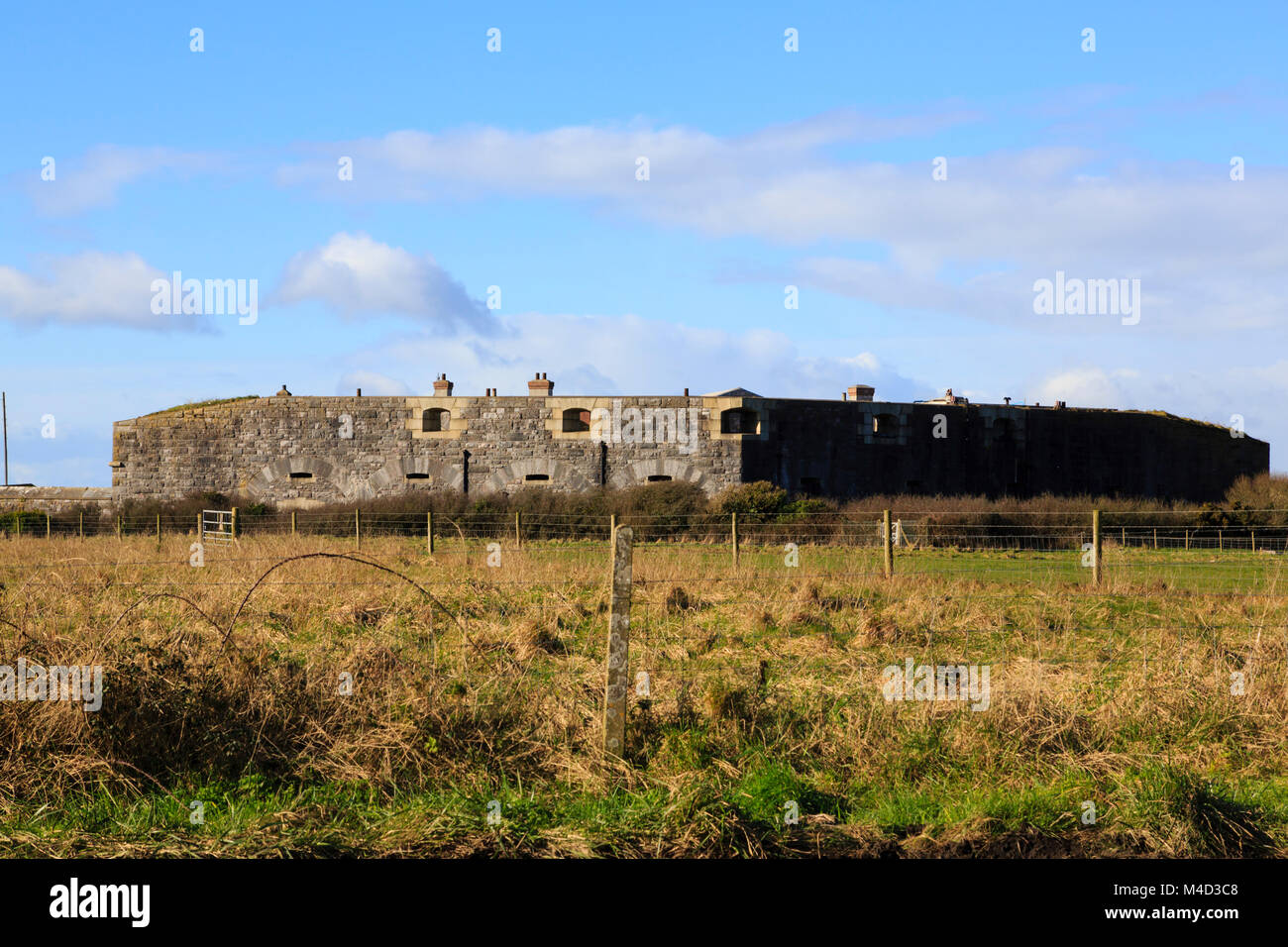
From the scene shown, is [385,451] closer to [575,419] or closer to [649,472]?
[575,419]

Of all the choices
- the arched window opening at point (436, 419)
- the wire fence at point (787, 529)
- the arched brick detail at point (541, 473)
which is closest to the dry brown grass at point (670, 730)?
the wire fence at point (787, 529)

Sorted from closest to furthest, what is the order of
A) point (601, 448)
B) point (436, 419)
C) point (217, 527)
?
1. point (217, 527)
2. point (601, 448)
3. point (436, 419)

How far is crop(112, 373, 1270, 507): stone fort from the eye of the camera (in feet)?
91.0

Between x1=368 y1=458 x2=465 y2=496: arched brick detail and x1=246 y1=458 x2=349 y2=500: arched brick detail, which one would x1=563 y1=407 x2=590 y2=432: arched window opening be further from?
x1=246 y1=458 x2=349 y2=500: arched brick detail

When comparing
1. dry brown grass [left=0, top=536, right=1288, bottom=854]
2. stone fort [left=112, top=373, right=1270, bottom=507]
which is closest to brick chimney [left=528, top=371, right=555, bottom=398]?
stone fort [left=112, top=373, right=1270, bottom=507]

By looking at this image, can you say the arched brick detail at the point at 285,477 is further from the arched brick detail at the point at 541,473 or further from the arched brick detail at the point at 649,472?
the arched brick detail at the point at 649,472

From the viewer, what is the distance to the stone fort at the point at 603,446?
27.7 m

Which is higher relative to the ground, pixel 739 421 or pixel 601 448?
pixel 739 421

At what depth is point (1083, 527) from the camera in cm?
2280

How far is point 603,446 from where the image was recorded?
27.9 meters

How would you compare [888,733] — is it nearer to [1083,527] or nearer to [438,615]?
[438,615]

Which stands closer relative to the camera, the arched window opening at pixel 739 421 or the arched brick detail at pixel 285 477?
the arched window opening at pixel 739 421

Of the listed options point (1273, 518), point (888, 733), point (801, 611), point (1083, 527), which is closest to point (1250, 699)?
point (888, 733)

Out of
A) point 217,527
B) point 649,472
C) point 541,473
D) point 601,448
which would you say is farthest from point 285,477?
point 649,472
